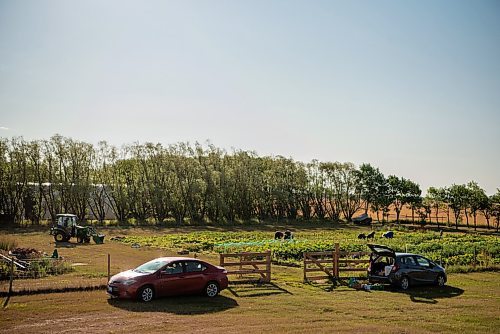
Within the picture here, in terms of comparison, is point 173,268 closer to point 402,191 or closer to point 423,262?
point 423,262

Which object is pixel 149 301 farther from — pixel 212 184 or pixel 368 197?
pixel 368 197

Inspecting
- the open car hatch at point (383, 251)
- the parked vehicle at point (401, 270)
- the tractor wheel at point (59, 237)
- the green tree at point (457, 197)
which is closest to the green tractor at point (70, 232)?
the tractor wheel at point (59, 237)

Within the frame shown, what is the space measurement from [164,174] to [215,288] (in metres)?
60.4

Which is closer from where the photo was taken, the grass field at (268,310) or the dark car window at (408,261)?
the grass field at (268,310)

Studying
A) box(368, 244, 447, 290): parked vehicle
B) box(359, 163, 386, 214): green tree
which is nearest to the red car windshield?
box(368, 244, 447, 290): parked vehicle

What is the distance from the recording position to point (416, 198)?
8862 cm

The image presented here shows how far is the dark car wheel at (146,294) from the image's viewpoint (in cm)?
1673

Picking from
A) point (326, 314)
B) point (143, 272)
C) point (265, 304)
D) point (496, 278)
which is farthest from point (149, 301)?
point (496, 278)

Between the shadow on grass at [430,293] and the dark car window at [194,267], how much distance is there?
788 cm

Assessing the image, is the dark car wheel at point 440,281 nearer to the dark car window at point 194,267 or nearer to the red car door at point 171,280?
the dark car window at point 194,267

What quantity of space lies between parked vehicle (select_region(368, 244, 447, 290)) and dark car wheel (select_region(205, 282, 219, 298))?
7.07 meters

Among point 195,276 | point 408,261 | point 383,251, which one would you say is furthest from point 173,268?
point 408,261

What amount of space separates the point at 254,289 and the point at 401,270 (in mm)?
6189

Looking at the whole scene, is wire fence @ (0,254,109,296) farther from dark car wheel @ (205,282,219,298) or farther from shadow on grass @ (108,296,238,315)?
dark car wheel @ (205,282,219,298)
